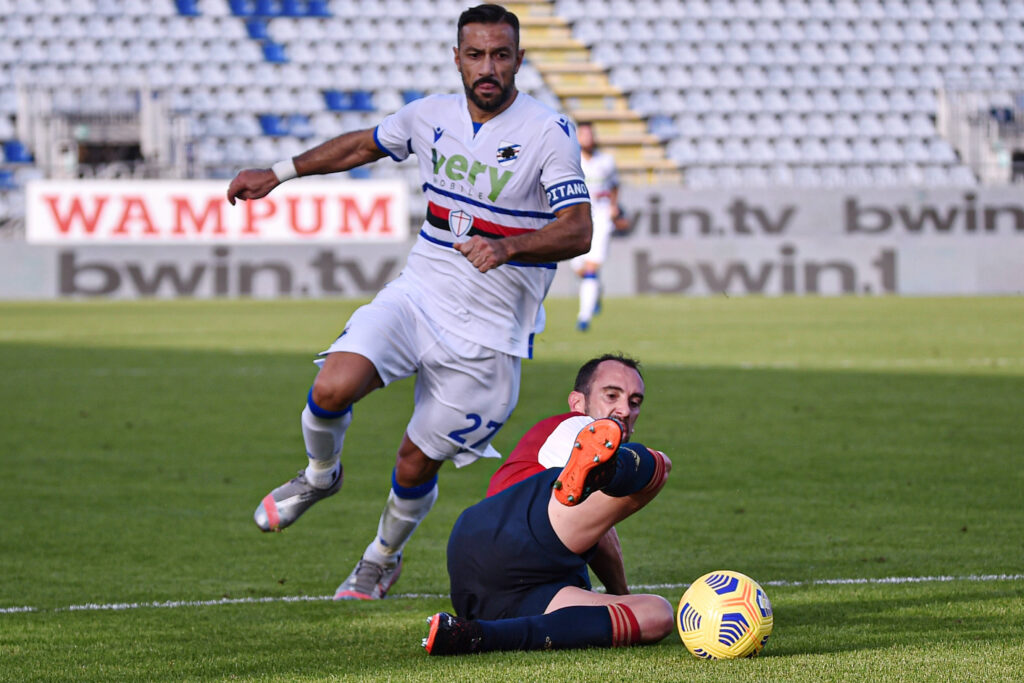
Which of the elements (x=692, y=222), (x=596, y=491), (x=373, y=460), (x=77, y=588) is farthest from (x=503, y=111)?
(x=692, y=222)

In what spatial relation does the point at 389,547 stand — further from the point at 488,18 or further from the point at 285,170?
the point at 488,18

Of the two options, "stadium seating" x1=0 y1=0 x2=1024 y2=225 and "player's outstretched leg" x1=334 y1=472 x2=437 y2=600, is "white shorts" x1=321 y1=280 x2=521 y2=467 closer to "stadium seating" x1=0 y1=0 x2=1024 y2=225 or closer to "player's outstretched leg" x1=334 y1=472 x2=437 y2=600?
"player's outstretched leg" x1=334 y1=472 x2=437 y2=600

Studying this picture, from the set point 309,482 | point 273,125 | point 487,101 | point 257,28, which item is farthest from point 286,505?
point 257,28

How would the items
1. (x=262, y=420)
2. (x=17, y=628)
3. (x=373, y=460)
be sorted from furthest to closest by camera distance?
(x=262, y=420)
(x=373, y=460)
(x=17, y=628)

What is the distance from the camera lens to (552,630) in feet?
12.8

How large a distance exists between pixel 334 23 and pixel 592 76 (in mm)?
5606

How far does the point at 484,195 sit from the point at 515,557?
4.75ft

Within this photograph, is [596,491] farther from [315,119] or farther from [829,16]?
[829,16]

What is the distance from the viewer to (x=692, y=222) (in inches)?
1013

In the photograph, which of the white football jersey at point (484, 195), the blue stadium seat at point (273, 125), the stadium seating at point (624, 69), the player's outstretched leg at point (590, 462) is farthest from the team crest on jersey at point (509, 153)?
the blue stadium seat at point (273, 125)

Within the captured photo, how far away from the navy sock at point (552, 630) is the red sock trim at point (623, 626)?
14 millimetres

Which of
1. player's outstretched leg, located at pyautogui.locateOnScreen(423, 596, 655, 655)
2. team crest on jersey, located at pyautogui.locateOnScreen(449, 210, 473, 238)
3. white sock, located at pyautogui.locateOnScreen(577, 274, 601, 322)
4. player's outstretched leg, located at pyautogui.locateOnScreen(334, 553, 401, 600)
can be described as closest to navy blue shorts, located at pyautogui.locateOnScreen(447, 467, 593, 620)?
player's outstretched leg, located at pyautogui.locateOnScreen(423, 596, 655, 655)

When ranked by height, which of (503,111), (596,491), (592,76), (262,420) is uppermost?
(592,76)

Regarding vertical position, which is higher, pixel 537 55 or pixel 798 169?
pixel 537 55
